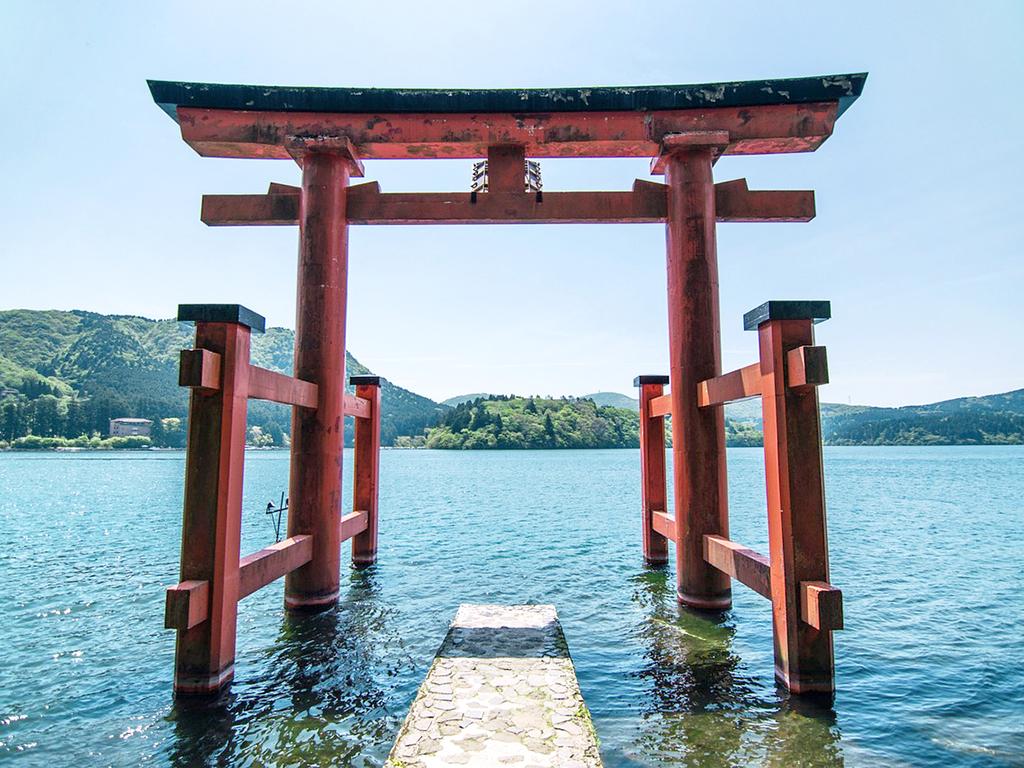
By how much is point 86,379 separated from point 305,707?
501 feet

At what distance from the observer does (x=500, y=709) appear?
4.85 metres

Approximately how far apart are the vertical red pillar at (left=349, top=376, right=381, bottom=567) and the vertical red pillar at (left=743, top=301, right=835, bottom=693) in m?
8.16

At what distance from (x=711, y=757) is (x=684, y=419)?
453cm

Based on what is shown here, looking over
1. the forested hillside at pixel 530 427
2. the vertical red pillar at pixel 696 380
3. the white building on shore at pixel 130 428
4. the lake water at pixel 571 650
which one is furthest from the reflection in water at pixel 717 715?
the white building on shore at pixel 130 428

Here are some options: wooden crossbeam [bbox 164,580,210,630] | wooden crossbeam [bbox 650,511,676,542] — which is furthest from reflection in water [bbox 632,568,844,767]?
wooden crossbeam [bbox 164,580,210,630]

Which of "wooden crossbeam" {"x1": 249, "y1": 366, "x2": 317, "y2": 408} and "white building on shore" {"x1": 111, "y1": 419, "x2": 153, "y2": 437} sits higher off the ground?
"white building on shore" {"x1": 111, "y1": 419, "x2": 153, "y2": 437}

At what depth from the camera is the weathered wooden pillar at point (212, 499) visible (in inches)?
226

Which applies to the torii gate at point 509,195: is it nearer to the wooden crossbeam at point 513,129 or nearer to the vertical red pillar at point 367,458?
the wooden crossbeam at point 513,129

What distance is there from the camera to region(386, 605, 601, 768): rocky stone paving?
13.3 ft

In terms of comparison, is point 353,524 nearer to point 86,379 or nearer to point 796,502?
point 796,502

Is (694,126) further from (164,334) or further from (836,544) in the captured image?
(164,334)

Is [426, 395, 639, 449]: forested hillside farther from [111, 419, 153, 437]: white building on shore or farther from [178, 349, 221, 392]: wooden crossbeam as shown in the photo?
[178, 349, 221, 392]: wooden crossbeam

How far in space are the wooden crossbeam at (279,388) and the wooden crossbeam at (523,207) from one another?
2856 mm

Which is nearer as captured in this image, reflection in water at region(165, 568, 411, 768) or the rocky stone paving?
the rocky stone paving
